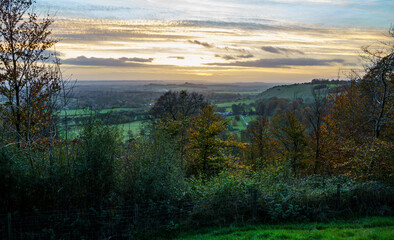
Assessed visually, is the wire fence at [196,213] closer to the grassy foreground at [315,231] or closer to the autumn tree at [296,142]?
the grassy foreground at [315,231]

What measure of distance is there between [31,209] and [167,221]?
4324mm

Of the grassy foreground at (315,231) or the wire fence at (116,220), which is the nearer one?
the grassy foreground at (315,231)

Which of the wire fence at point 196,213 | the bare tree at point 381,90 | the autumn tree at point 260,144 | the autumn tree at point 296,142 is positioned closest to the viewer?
the wire fence at point 196,213

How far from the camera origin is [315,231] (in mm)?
8086

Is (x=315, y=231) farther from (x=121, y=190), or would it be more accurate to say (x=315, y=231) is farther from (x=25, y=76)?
(x=25, y=76)

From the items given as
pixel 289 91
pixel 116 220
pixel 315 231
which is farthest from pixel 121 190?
pixel 289 91

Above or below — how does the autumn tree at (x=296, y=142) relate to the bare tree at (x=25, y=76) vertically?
below

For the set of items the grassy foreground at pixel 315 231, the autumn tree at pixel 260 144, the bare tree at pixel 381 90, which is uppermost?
the bare tree at pixel 381 90

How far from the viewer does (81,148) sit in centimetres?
905

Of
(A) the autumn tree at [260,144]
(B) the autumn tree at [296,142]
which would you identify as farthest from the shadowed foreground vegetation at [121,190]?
(A) the autumn tree at [260,144]

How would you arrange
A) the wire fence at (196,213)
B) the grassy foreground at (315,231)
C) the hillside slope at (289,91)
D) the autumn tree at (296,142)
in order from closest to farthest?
the grassy foreground at (315,231) → the wire fence at (196,213) → the autumn tree at (296,142) → the hillside slope at (289,91)

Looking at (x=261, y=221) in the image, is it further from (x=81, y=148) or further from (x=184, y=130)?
(x=184, y=130)

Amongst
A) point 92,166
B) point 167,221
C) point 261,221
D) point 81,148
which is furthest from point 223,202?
point 81,148

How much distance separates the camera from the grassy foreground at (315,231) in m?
7.64
